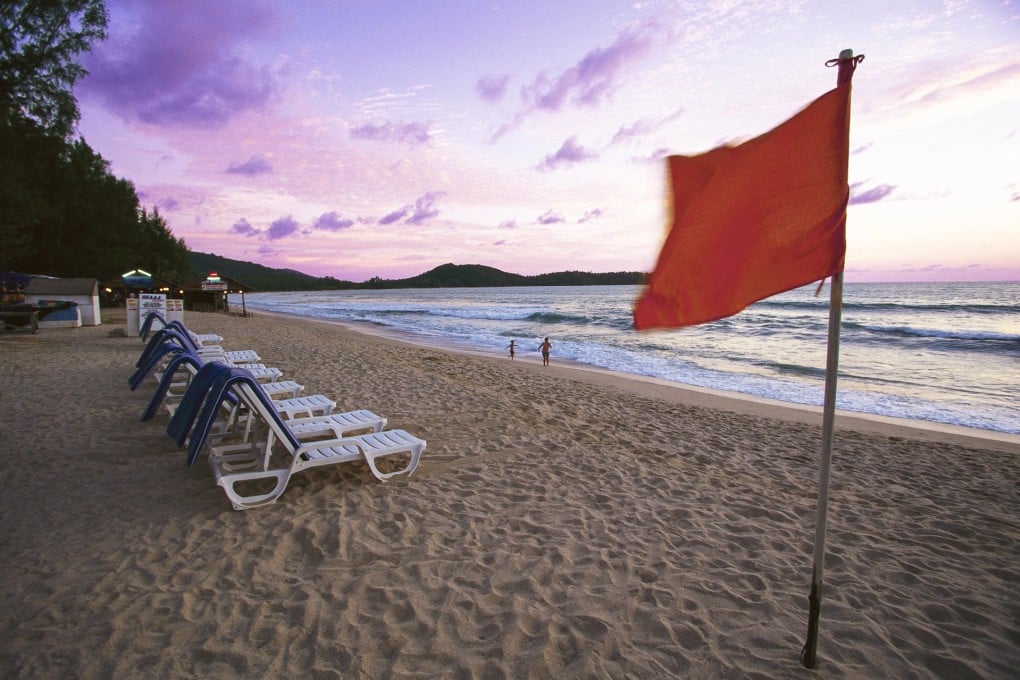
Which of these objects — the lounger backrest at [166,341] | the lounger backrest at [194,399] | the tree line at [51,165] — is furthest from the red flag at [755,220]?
the tree line at [51,165]

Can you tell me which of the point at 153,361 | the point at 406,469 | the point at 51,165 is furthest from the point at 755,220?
the point at 51,165

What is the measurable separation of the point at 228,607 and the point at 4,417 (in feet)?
20.4

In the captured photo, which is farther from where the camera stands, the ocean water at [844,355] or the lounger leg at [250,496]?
the ocean water at [844,355]

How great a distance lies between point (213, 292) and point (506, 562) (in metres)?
42.0

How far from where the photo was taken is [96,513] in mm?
4047

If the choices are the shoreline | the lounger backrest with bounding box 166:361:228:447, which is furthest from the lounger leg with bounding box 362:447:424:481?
the shoreline

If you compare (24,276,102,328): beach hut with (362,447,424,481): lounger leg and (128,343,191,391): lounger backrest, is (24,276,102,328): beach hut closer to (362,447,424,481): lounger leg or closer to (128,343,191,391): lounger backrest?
(128,343,191,391): lounger backrest

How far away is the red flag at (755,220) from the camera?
2090mm

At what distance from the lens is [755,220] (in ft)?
7.29

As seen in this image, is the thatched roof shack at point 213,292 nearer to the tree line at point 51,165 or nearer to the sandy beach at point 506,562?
the tree line at point 51,165

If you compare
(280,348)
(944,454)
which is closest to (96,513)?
(944,454)

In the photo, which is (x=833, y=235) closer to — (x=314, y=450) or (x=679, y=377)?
(x=314, y=450)

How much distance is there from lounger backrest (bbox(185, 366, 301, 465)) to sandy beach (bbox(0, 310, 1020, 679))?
55 cm

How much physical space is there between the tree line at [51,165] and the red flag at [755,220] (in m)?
22.7
